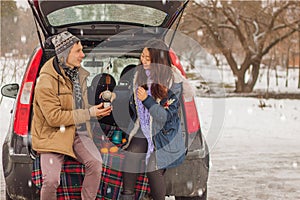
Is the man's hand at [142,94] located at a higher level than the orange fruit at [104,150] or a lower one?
higher

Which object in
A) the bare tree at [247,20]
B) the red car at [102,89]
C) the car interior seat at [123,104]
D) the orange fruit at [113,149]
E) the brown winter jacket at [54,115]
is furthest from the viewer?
the bare tree at [247,20]

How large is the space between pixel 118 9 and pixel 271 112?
1097cm

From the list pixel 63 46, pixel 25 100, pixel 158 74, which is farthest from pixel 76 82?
pixel 158 74

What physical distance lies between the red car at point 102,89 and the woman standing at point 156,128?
97 millimetres

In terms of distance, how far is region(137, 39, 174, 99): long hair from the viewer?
362 cm

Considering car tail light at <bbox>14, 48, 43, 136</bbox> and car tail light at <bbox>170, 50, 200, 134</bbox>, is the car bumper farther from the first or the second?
car tail light at <bbox>170, 50, 200, 134</bbox>

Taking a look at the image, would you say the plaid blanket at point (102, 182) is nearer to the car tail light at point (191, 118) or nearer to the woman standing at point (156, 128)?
the woman standing at point (156, 128)

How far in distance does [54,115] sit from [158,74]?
81 centimetres

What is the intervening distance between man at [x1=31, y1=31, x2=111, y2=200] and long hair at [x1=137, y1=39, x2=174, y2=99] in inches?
13.7

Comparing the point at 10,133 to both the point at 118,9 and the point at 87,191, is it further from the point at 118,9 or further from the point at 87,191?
the point at 118,9

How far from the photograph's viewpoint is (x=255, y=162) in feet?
23.0

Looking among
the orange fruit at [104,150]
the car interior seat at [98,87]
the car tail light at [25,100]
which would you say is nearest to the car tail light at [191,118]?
the orange fruit at [104,150]

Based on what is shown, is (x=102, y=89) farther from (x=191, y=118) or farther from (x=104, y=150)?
(x=191, y=118)

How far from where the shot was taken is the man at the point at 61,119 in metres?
3.41
